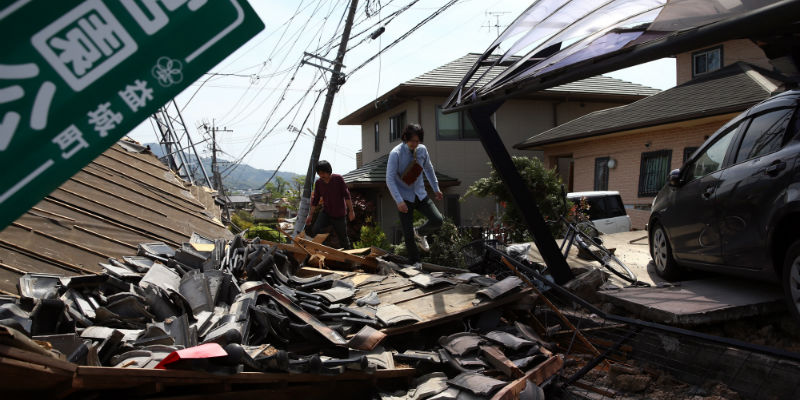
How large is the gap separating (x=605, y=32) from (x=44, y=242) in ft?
20.1

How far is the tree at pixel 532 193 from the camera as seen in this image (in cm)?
1133

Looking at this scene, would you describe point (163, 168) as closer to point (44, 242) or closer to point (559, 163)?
point (44, 242)

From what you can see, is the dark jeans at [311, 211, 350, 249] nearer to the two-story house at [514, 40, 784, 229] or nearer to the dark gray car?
the dark gray car

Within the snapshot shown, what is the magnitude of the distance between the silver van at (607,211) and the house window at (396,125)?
8089mm

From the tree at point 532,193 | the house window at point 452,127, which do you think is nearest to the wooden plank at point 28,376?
the tree at point 532,193

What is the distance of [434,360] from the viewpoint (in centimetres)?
429

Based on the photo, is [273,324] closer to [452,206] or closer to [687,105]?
[687,105]

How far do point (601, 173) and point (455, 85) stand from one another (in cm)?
552

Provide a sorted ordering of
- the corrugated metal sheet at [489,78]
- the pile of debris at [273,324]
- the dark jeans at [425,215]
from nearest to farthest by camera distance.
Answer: the pile of debris at [273,324], the dark jeans at [425,215], the corrugated metal sheet at [489,78]

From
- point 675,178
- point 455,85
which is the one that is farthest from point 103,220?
point 455,85

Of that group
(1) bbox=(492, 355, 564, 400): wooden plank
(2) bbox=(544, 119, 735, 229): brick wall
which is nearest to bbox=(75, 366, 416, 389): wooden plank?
(1) bbox=(492, 355, 564, 400): wooden plank

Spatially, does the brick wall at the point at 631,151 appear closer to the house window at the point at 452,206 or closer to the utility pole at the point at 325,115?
the house window at the point at 452,206

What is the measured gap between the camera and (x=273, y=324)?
4.23 meters

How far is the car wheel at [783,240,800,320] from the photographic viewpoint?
3.62 metres
